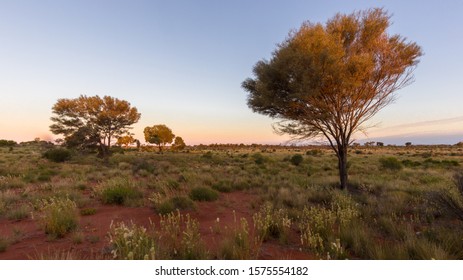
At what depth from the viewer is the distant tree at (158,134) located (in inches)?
2766

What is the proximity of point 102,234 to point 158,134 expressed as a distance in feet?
220

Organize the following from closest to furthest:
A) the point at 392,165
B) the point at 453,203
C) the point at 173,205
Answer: the point at 453,203, the point at 173,205, the point at 392,165

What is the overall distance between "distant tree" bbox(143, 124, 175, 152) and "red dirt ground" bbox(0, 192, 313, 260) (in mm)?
63636

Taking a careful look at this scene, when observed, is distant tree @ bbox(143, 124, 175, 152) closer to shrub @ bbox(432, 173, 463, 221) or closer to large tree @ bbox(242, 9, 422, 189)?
large tree @ bbox(242, 9, 422, 189)

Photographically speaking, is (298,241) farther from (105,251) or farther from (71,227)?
(71,227)

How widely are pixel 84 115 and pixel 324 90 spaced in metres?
34.9

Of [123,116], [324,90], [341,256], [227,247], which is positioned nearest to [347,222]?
[341,256]

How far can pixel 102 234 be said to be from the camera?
19.3 ft

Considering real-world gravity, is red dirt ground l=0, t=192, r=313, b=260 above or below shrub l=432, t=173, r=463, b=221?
below

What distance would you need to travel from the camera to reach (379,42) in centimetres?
1109

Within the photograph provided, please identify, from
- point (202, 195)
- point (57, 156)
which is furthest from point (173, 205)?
point (57, 156)

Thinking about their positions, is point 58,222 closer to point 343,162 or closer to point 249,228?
point 249,228

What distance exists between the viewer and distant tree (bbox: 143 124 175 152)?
230 feet

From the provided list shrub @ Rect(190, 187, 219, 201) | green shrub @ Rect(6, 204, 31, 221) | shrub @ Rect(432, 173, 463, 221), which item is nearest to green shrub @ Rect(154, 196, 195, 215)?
shrub @ Rect(190, 187, 219, 201)
